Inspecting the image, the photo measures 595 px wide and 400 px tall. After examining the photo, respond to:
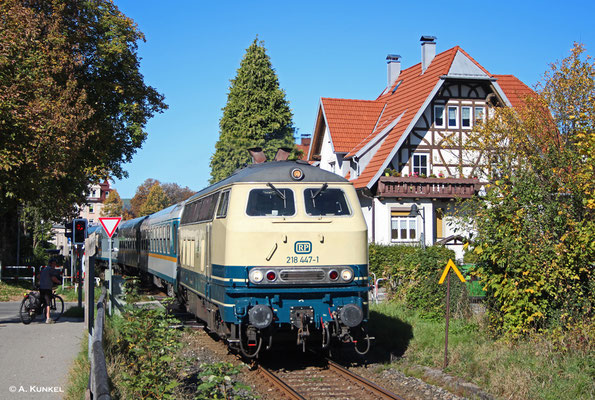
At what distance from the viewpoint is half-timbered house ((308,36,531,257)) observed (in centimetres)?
3009

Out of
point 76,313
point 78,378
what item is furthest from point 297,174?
point 76,313

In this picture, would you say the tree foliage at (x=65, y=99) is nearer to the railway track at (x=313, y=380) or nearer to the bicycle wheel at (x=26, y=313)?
the bicycle wheel at (x=26, y=313)

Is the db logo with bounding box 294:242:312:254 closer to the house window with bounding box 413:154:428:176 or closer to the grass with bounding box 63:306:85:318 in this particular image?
the grass with bounding box 63:306:85:318

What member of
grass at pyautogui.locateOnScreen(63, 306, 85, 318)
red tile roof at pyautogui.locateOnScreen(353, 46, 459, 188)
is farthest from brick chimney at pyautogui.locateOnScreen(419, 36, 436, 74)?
grass at pyautogui.locateOnScreen(63, 306, 85, 318)

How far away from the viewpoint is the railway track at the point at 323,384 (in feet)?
30.3

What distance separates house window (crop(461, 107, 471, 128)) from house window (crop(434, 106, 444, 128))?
42.6 inches

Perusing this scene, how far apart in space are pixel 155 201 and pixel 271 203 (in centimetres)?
9309

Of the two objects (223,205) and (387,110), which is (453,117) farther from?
(223,205)

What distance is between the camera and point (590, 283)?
34.3ft

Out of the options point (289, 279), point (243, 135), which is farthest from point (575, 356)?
point (243, 135)

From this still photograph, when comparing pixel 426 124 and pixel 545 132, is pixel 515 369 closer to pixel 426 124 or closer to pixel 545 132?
pixel 545 132

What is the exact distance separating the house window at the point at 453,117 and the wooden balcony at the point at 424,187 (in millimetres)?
2892

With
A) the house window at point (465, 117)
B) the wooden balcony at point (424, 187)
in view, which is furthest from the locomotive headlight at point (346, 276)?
the house window at point (465, 117)

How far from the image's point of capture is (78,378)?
326 inches
